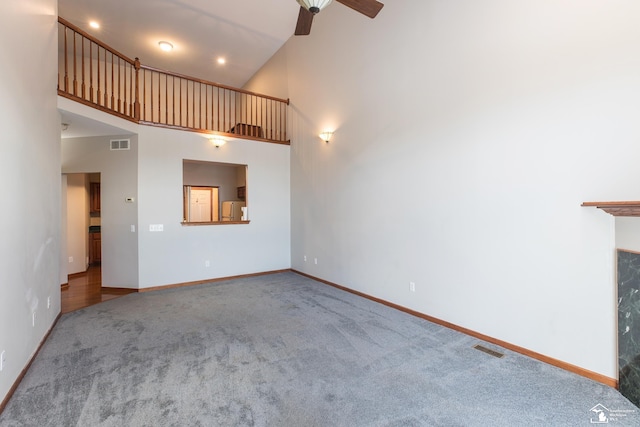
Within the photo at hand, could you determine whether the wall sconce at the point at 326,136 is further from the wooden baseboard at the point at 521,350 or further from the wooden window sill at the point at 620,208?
the wooden window sill at the point at 620,208

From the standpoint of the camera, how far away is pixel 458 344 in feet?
9.68

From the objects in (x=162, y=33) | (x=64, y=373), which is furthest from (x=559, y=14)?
(x=162, y=33)

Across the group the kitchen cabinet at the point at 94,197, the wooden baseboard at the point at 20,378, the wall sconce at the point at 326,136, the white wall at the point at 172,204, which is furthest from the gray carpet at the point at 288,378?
the kitchen cabinet at the point at 94,197

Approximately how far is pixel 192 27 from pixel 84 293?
17.4 ft

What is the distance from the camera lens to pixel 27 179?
8.43ft

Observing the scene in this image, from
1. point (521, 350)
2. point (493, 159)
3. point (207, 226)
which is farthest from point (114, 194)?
point (521, 350)

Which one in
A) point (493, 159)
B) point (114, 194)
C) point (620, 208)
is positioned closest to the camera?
point (620, 208)

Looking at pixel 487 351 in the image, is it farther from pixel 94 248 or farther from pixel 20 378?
pixel 94 248

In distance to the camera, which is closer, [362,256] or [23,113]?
[23,113]

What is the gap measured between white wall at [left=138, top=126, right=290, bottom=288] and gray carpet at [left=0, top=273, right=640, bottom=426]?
5.12ft

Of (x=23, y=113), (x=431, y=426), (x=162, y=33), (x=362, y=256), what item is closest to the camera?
(x=431, y=426)

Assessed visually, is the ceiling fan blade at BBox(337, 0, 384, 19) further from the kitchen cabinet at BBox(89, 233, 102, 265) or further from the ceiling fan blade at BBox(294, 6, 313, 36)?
the kitchen cabinet at BBox(89, 233, 102, 265)

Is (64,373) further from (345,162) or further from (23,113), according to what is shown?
(345,162)

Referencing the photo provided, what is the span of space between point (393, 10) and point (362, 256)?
339cm
